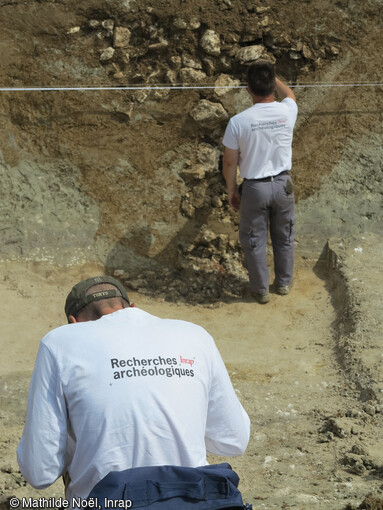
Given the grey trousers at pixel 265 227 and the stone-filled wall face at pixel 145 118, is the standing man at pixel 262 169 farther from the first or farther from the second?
the stone-filled wall face at pixel 145 118

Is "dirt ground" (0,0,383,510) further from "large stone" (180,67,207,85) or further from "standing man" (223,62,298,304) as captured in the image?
"standing man" (223,62,298,304)

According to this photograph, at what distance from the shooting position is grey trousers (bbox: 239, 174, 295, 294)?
5.99 m

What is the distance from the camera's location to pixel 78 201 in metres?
6.71

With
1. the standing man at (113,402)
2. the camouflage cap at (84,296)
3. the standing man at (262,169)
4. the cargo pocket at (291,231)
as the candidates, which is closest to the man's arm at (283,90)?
the standing man at (262,169)

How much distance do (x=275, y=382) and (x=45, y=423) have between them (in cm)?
303

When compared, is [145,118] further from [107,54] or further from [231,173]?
[231,173]

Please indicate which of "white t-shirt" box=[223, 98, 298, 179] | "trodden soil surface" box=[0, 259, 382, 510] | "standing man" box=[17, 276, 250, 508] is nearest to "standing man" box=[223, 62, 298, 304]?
"white t-shirt" box=[223, 98, 298, 179]

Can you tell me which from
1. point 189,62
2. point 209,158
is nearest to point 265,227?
point 209,158

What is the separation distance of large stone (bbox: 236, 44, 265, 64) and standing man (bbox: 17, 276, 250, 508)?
440 cm

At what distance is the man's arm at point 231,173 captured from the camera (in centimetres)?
600

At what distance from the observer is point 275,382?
5.28 meters

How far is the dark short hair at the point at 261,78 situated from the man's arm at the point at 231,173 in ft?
1.64

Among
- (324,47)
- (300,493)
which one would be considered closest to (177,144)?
(324,47)

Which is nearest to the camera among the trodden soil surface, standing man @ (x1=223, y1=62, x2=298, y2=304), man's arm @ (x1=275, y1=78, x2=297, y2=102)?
the trodden soil surface
